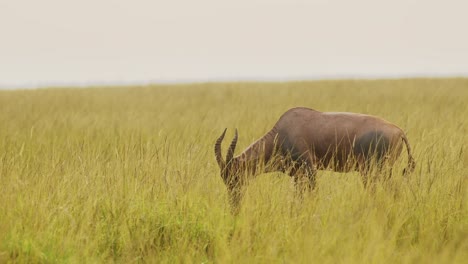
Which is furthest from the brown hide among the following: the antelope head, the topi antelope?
the antelope head

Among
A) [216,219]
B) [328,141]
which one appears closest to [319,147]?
[328,141]

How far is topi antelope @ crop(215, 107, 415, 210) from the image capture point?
647cm

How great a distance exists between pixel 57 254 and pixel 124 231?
1.85ft

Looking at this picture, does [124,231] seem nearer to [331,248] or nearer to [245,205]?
[245,205]

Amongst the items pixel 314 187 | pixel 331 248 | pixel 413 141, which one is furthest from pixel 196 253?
pixel 413 141

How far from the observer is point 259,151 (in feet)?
22.1

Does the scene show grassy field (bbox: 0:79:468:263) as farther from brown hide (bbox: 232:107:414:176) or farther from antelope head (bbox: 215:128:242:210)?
brown hide (bbox: 232:107:414:176)

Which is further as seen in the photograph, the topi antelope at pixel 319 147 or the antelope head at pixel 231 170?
the topi antelope at pixel 319 147

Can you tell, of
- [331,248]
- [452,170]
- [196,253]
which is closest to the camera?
[331,248]

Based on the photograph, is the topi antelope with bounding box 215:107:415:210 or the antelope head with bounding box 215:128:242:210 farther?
the topi antelope with bounding box 215:107:415:210

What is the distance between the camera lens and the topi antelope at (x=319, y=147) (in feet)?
21.2

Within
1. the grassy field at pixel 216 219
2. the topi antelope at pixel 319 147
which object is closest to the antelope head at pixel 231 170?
the topi antelope at pixel 319 147

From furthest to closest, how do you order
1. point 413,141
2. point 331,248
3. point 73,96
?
point 73,96, point 413,141, point 331,248

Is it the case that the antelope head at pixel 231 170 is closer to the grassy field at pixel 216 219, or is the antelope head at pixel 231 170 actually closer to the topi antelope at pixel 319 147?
the topi antelope at pixel 319 147
